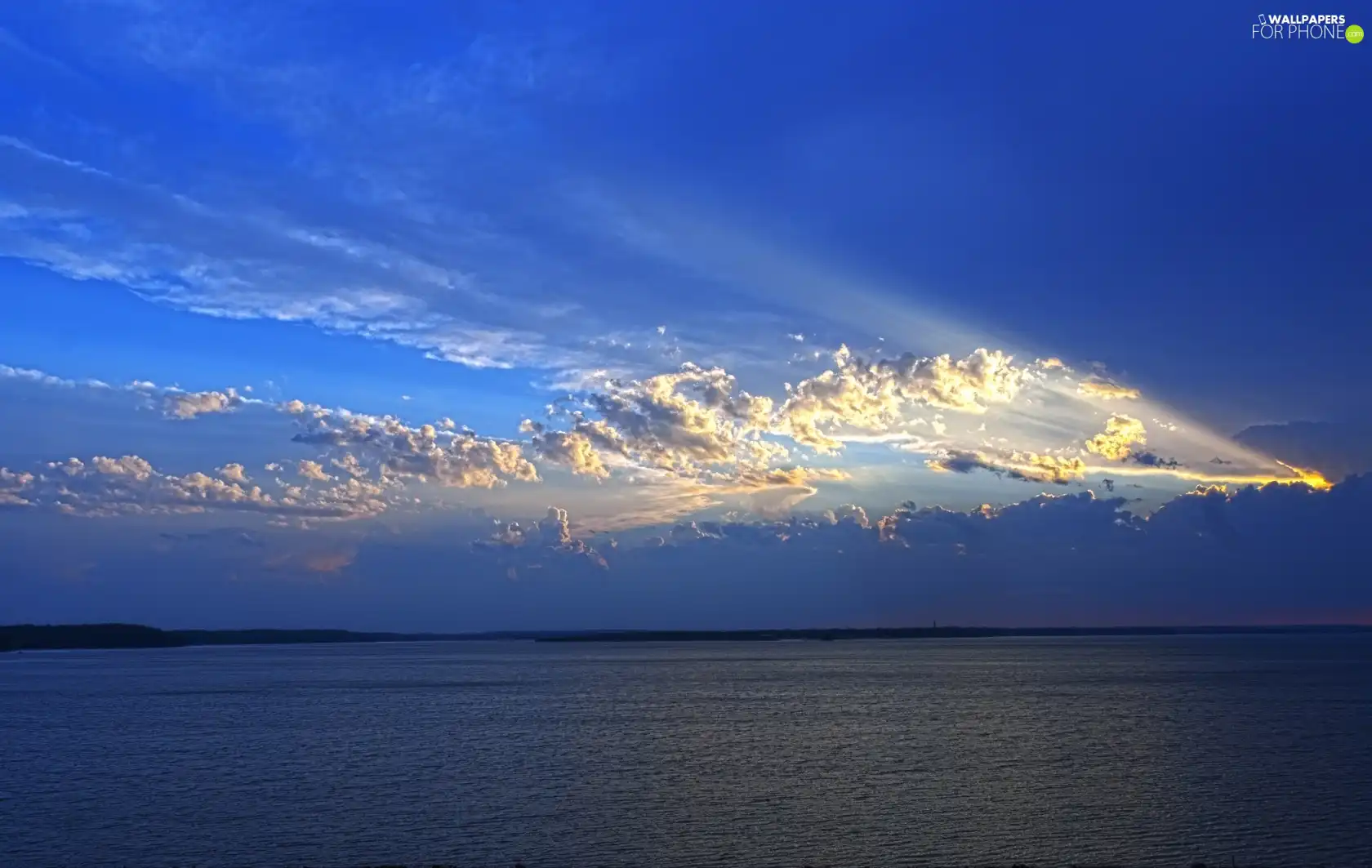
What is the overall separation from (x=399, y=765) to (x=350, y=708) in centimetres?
3774

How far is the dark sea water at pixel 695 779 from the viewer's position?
34.7 metres

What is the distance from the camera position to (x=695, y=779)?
1886 inches

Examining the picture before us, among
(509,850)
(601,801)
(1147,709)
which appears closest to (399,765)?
(601,801)

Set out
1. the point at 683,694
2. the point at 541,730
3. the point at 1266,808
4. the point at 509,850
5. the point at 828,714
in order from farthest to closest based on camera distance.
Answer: the point at 683,694 < the point at 828,714 < the point at 541,730 < the point at 1266,808 < the point at 509,850

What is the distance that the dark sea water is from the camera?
3469 centimetres

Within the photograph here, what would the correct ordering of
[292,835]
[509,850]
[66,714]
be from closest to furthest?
[509,850] < [292,835] < [66,714]

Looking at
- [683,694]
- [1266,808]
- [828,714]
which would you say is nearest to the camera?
[1266,808]

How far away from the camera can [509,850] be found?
34.4 metres

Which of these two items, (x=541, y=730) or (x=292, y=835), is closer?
(x=292, y=835)

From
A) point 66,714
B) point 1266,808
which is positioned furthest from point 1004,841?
point 66,714

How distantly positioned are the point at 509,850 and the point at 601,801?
28.7ft

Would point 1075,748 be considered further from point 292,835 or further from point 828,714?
point 292,835

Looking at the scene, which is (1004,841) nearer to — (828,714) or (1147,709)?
(828,714)

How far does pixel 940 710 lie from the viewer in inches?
3182
